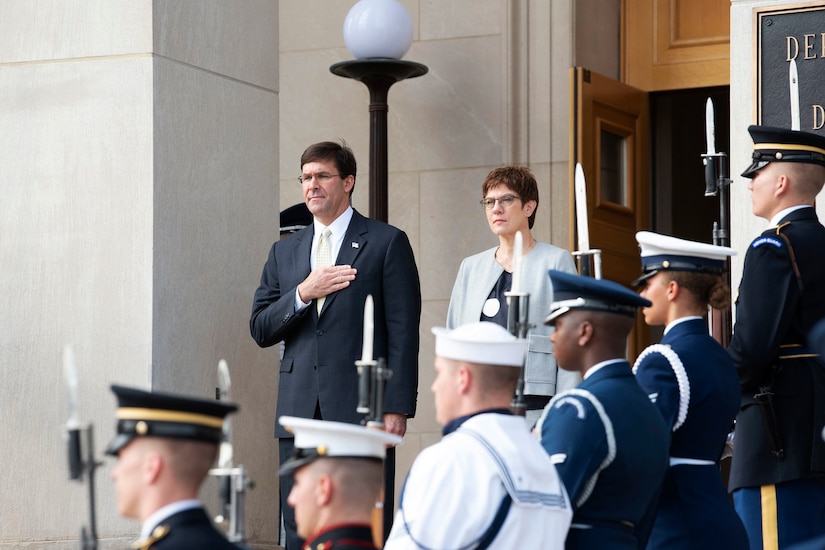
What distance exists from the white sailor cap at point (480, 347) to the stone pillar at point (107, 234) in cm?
268

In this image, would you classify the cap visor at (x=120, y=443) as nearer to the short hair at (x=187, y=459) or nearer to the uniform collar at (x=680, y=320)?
the short hair at (x=187, y=459)

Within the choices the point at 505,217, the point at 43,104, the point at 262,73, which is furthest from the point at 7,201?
the point at 505,217

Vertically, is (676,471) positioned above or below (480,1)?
below

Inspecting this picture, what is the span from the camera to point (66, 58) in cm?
701

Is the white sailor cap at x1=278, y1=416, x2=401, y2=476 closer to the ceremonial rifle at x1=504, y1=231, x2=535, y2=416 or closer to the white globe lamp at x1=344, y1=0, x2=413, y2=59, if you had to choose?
the ceremonial rifle at x1=504, y1=231, x2=535, y2=416

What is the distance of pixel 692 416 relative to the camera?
5.25 meters

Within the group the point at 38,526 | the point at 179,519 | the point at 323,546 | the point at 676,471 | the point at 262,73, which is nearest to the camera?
the point at 179,519

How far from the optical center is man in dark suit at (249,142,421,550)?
6.63 meters

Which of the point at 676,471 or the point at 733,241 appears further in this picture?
the point at 733,241

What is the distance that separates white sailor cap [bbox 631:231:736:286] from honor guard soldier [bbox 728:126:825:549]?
434 millimetres

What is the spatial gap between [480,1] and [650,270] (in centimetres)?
477

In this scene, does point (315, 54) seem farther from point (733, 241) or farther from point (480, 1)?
point (733, 241)

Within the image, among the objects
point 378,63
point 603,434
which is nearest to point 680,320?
point 603,434

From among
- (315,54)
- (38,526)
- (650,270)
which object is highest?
(315,54)
